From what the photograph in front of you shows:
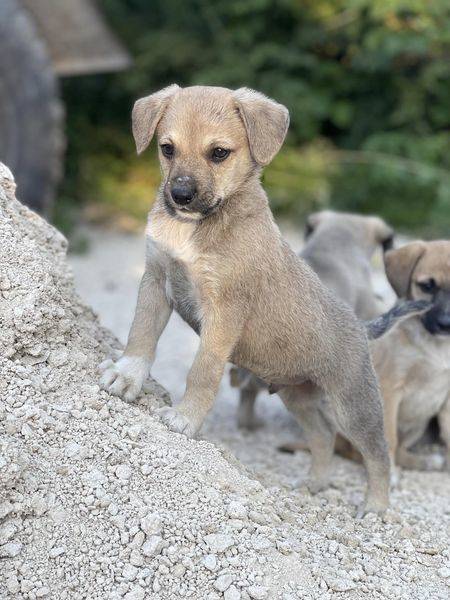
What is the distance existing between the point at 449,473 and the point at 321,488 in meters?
1.25

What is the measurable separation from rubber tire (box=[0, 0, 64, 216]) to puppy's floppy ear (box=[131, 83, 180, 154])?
16.6ft

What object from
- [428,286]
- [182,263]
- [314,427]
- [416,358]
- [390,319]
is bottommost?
[416,358]

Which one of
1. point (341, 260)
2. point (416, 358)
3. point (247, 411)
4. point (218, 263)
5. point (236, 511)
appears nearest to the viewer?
point (236, 511)

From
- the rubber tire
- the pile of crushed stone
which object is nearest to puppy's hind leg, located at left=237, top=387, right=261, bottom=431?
the pile of crushed stone

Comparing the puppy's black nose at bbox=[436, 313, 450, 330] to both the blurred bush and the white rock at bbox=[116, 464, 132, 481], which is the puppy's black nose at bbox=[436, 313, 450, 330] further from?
Answer: the blurred bush

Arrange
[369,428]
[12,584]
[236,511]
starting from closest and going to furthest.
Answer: [12,584] < [236,511] < [369,428]

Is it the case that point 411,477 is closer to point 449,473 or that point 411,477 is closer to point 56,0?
point 449,473

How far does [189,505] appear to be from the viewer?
13.1ft

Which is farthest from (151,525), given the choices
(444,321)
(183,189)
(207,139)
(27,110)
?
(27,110)

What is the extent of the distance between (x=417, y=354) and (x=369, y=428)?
1.24m

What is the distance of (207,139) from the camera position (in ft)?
13.8

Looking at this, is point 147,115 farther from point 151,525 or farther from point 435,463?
point 435,463

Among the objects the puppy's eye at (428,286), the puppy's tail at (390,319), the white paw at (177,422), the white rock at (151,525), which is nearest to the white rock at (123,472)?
the white rock at (151,525)

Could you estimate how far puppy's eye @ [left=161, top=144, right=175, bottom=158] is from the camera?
4242 mm
